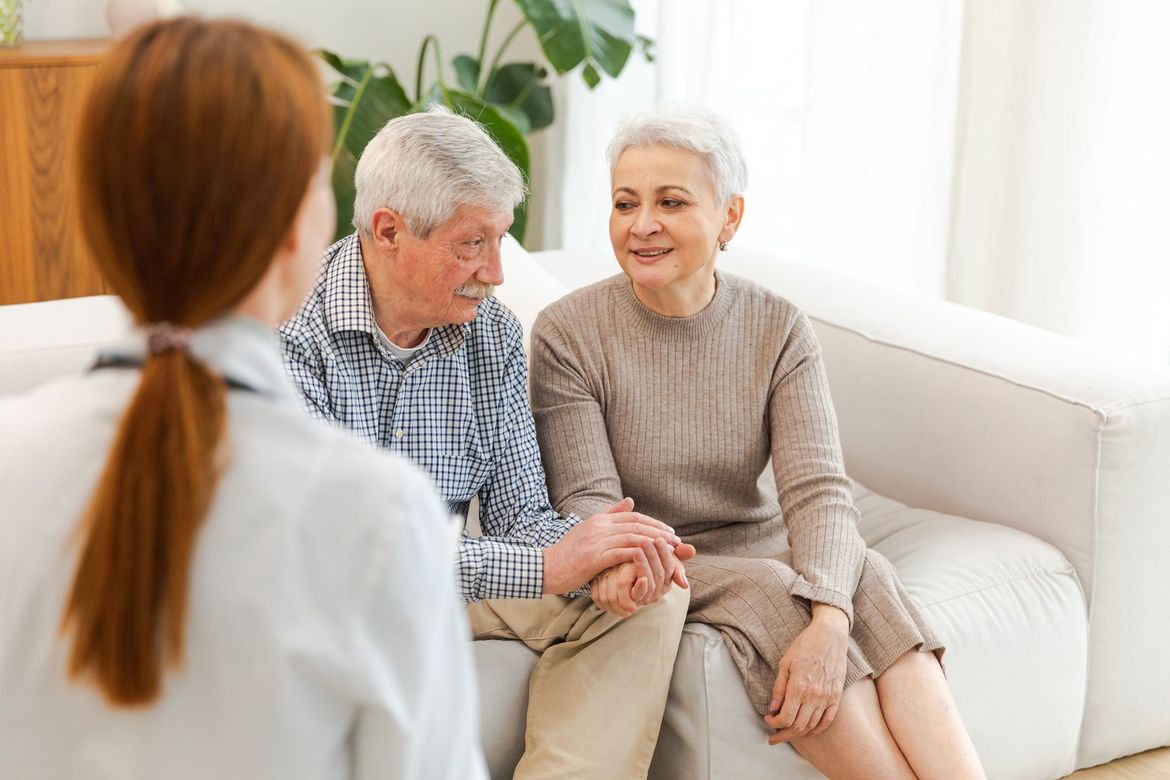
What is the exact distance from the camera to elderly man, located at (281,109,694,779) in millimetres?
1771

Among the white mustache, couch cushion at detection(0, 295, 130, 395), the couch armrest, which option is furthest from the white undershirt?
the couch armrest

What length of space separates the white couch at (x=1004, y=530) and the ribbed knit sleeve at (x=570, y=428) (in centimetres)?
24

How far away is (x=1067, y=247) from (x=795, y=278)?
670mm

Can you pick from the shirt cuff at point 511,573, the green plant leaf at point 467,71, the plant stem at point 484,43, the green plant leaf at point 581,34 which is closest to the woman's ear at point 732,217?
the shirt cuff at point 511,573

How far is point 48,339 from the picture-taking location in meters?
2.06

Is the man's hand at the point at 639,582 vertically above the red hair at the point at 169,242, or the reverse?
the red hair at the point at 169,242

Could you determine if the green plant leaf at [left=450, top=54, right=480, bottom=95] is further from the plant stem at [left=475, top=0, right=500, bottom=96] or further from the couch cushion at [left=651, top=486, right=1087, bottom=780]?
the couch cushion at [left=651, top=486, right=1087, bottom=780]

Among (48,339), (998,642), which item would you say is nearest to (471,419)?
(48,339)

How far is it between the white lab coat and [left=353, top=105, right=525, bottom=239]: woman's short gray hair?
3.23ft

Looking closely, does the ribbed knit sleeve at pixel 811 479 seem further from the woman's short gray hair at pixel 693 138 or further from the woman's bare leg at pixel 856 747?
the woman's short gray hair at pixel 693 138

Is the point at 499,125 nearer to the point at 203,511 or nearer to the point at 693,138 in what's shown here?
the point at 693,138

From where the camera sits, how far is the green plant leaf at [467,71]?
4098 mm

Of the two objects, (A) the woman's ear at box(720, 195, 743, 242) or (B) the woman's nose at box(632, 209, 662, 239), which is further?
(A) the woman's ear at box(720, 195, 743, 242)

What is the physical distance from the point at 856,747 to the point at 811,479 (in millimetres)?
417
